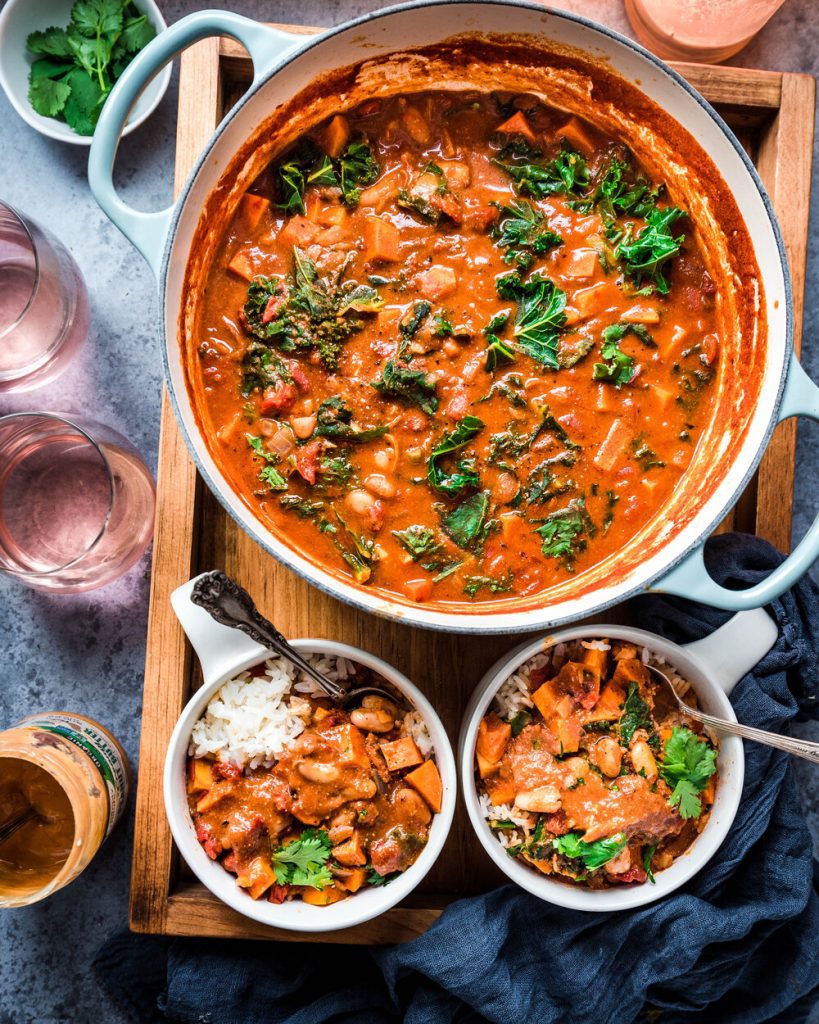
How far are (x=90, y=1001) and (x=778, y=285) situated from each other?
3.39m

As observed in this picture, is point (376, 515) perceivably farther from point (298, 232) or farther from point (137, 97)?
point (137, 97)

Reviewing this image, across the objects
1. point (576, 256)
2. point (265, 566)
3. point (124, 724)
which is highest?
point (576, 256)

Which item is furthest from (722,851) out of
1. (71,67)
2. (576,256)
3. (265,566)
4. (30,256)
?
(71,67)

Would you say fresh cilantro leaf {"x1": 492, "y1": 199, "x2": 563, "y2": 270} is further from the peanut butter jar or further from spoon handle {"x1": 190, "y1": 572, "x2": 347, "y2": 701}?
the peanut butter jar

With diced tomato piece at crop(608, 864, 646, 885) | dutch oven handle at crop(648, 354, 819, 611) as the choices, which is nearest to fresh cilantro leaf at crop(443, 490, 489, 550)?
dutch oven handle at crop(648, 354, 819, 611)

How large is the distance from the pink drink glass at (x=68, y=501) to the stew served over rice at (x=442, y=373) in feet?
2.20

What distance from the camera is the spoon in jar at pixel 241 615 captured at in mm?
2564

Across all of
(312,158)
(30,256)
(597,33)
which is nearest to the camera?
(597,33)

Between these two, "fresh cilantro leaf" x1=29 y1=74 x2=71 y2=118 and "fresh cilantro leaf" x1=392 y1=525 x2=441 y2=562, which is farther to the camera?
"fresh cilantro leaf" x1=29 y1=74 x2=71 y2=118

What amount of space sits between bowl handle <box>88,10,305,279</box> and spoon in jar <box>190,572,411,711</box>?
0.86 meters

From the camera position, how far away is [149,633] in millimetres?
2994

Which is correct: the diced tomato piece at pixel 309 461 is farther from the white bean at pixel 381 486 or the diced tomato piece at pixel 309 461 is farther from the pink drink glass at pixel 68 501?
the pink drink glass at pixel 68 501

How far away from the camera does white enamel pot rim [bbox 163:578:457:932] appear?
275 centimetres

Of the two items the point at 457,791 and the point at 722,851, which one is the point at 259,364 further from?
the point at 722,851
